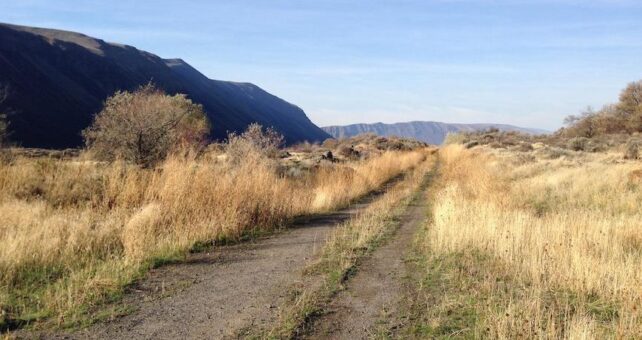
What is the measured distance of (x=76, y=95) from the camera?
118875 millimetres

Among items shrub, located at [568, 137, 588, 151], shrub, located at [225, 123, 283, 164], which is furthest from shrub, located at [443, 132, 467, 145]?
shrub, located at [225, 123, 283, 164]

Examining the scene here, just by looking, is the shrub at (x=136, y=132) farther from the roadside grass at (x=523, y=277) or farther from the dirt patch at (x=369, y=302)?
the dirt patch at (x=369, y=302)

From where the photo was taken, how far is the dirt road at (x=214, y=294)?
4.65m

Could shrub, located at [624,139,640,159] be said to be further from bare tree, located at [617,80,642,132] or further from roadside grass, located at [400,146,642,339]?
bare tree, located at [617,80,642,132]

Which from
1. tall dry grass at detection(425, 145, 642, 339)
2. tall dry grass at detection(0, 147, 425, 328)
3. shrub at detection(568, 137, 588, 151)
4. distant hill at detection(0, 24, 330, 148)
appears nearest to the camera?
tall dry grass at detection(425, 145, 642, 339)

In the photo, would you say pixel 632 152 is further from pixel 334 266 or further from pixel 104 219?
pixel 104 219

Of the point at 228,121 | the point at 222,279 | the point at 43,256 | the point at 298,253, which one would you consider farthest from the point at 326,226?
the point at 228,121

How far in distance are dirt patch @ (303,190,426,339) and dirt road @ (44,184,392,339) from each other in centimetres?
61

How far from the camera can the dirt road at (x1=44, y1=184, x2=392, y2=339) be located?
4648mm

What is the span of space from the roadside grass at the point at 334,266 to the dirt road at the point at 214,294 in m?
0.20

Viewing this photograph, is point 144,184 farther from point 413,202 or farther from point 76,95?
point 76,95

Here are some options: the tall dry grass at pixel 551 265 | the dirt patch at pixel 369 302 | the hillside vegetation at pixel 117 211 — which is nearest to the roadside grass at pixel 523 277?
the tall dry grass at pixel 551 265

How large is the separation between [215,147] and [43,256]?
907cm

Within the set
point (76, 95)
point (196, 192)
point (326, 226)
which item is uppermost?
point (76, 95)
